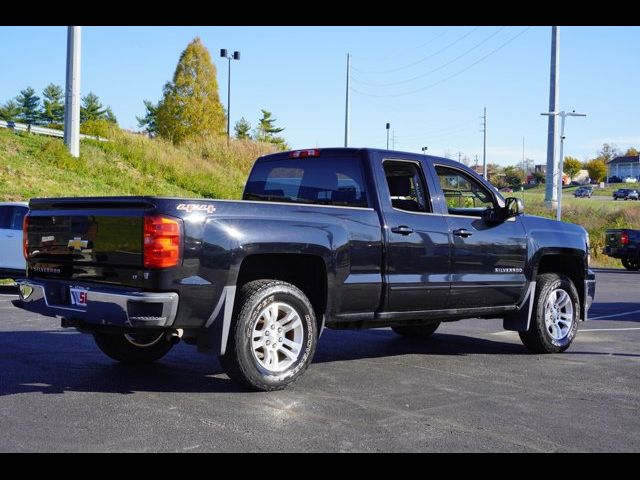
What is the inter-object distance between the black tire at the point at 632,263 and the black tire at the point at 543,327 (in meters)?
19.9

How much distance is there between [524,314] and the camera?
8234 mm

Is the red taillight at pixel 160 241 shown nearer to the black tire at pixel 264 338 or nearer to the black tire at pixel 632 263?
the black tire at pixel 264 338

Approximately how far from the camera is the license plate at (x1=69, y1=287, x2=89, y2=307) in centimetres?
583

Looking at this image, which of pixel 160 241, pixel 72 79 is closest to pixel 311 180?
pixel 160 241

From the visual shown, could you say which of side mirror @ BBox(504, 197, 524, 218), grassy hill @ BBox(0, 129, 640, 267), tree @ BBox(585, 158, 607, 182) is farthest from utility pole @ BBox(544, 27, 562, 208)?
tree @ BBox(585, 158, 607, 182)

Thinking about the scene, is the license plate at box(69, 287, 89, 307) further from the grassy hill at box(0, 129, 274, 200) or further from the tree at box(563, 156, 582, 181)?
the tree at box(563, 156, 582, 181)

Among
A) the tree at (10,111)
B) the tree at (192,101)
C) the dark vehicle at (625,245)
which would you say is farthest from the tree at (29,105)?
the dark vehicle at (625,245)

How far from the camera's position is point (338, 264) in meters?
6.47

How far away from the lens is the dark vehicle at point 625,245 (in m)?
26.8

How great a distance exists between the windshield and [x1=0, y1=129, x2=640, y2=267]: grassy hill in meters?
17.1

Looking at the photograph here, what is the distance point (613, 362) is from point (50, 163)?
911 inches

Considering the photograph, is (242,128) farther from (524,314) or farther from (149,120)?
(524,314)
